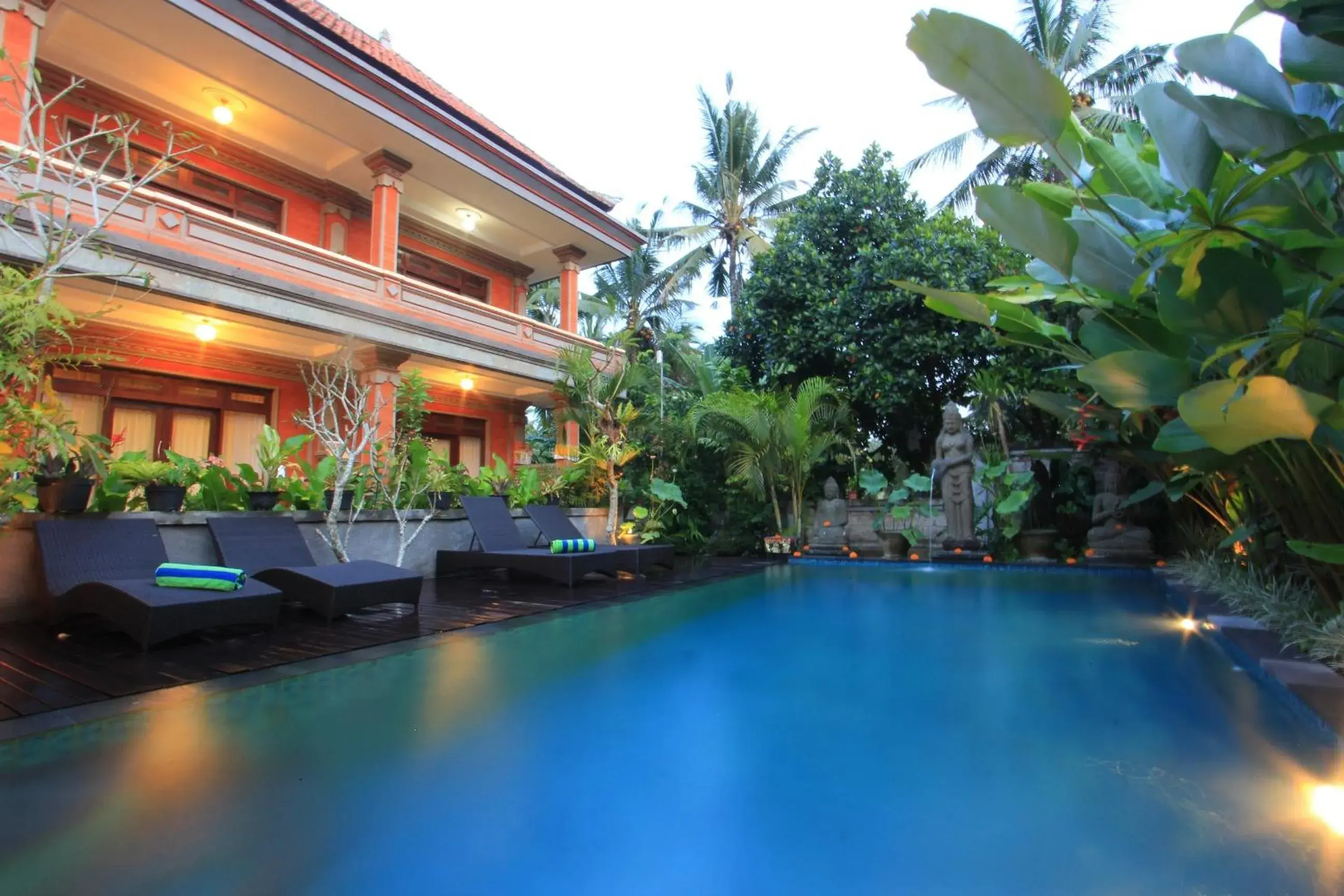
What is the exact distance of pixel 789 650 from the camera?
13.7 ft

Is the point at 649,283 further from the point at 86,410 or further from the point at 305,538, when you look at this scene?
the point at 305,538

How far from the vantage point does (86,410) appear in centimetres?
885

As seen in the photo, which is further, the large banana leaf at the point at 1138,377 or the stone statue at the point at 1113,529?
the stone statue at the point at 1113,529

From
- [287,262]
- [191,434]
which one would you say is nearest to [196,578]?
[287,262]

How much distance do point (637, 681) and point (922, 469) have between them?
10858mm

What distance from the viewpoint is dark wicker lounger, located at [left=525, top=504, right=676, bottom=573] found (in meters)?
7.43

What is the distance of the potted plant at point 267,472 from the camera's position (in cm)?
576

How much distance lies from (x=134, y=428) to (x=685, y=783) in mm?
10362

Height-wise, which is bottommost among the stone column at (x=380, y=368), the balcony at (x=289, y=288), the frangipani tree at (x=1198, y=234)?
the frangipani tree at (x=1198, y=234)

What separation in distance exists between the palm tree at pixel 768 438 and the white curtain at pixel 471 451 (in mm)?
5335

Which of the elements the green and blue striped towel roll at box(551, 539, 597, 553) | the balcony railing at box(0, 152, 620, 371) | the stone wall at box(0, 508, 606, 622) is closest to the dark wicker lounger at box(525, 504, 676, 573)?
the green and blue striped towel roll at box(551, 539, 597, 553)

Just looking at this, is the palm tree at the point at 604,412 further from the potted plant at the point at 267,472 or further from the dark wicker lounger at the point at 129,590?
the dark wicker lounger at the point at 129,590

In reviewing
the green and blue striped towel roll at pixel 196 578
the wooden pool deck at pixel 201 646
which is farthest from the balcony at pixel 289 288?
the wooden pool deck at pixel 201 646

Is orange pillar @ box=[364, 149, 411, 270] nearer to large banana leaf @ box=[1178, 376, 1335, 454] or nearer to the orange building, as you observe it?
the orange building
